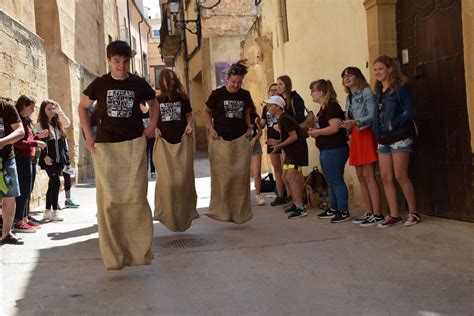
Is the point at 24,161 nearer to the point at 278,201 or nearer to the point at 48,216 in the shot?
the point at 48,216

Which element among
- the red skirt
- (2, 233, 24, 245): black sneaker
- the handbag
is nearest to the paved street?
(2, 233, 24, 245): black sneaker

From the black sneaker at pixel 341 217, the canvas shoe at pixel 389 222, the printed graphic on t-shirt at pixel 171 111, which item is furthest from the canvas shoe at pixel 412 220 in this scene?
the printed graphic on t-shirt at pixel 171 111

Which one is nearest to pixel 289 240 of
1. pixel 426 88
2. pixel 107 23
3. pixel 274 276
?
pixel 274 276

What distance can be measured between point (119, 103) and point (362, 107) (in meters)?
2.74

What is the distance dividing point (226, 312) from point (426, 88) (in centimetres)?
378

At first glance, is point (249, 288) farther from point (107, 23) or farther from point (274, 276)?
point (107, 23)

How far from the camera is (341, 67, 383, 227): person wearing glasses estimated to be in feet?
19.8

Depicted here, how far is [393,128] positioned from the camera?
18.6ft

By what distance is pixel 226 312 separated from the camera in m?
3.41

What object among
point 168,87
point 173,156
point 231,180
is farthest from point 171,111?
point 231,180

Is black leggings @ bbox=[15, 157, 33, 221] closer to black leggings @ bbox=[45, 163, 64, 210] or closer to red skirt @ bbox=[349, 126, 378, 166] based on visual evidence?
black leggings @ bbox=[45, 163, 64, 210]

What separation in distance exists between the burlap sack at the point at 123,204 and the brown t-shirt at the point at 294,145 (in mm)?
2978

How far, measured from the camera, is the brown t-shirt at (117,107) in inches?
174

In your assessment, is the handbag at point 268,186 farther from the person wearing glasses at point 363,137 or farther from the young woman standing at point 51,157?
the person wearing glasses at point 363,137
